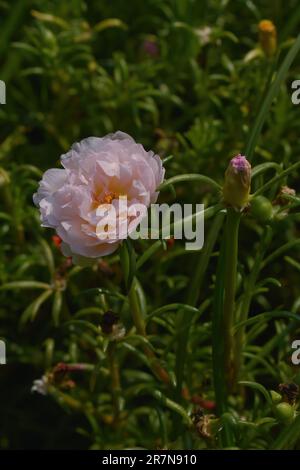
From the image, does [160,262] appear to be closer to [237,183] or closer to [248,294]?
[248,294]

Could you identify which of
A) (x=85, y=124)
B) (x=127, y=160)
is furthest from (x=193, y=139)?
(x=127, y=160)

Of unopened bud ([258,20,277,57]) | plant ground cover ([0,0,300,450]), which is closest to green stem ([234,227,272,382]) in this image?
plant ground cover ([0,0,300,450])

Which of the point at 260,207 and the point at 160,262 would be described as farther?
the point at 160,262

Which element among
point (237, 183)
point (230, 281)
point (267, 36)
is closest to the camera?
point (237, 183)

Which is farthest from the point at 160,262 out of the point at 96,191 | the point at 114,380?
the point at 96,191
